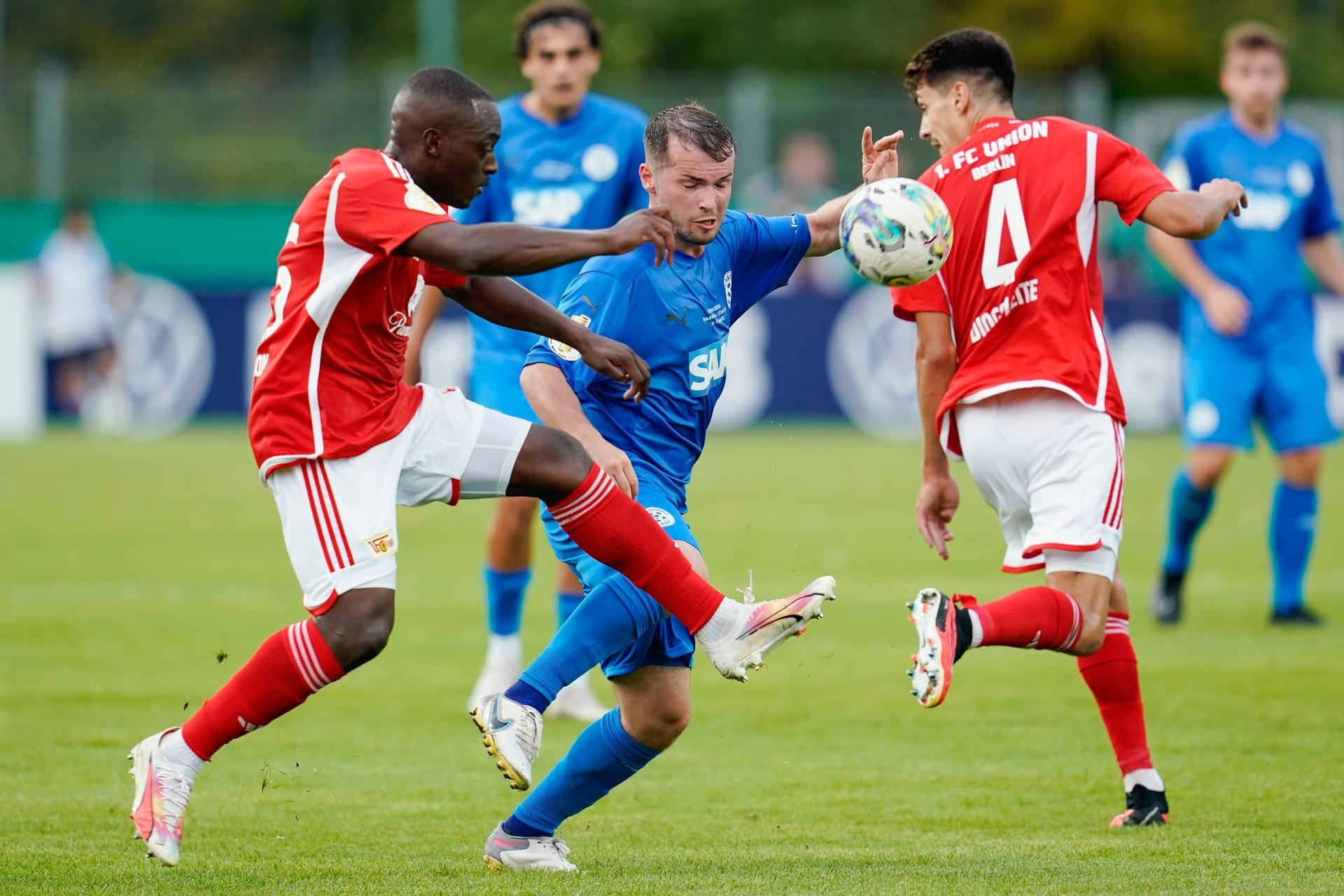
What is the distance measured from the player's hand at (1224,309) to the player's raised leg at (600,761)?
4.40m

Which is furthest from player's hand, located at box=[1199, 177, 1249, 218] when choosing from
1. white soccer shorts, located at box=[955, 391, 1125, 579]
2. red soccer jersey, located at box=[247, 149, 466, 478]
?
red soccer jersey, located at box=[247, 149, 466, 478]

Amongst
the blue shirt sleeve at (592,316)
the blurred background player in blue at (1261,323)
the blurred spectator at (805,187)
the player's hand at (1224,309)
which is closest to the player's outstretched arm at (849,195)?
the blue shirt sleeve at (592,316)

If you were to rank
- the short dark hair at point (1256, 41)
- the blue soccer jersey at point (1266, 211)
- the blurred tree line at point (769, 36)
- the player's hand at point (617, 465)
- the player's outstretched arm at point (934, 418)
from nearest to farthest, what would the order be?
the player's hand at point (617, 465) → the player's outstretched arm at point (934, 418) → the short dark hair at point (1256, 41) → the blue soccer jersey at point (1266, 211) → the blurred tree line at point (769, 36)

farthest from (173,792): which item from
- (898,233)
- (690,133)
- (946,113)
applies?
(946,113)

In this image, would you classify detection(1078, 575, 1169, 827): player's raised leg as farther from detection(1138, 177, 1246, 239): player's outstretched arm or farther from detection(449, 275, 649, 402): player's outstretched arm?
detection(449, 275, 649, 402): player's outstretched arm

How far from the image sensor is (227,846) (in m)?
5.16

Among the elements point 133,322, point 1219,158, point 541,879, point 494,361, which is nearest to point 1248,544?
point 1219,158

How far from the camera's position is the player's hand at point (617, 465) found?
4.84 meters

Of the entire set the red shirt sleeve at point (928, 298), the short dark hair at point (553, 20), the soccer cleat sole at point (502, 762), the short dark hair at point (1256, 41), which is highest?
the short dark hair at point (1256, 41)

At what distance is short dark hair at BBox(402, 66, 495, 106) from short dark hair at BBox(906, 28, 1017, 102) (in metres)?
1.44

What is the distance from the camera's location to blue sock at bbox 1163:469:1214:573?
9.16 m

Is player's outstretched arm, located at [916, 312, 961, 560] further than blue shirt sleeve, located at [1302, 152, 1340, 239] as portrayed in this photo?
No

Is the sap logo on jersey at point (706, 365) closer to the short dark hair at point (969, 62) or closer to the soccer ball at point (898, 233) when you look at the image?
the soccer ball at point (898, 233)

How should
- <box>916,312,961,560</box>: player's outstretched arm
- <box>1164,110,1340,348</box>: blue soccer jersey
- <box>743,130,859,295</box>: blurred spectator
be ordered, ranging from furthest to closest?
<box>743,130,859,295</box>: blurred spectator
<box>1164,110,1340,348</box>: blue soccer jersey
<box>916,312,961,560</box>: player's outstretched arm
